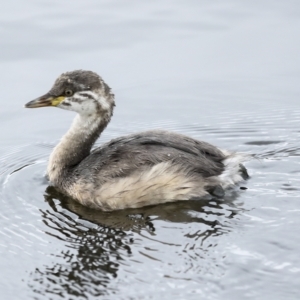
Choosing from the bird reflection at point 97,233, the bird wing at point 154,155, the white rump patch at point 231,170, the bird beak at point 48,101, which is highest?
the bird beak at point 48,101

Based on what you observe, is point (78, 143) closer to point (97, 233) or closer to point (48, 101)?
point (48, 101)

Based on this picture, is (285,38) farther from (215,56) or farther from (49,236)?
(49,236)

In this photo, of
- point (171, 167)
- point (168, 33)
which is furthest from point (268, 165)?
point (168, 33)

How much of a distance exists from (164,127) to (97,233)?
2982mm

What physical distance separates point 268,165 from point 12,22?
5.77 m

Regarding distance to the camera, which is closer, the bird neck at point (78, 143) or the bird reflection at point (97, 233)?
the bird reflection at point (97, 233)

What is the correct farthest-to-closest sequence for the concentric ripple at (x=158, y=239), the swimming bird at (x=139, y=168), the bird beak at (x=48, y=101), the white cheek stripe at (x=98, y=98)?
Result: 1. the bird beak at (x=48, y=101)
2. the white cheek stripe at (x=98, y=98)
3. the swimming bird at (x=139, y=168)
4. the concentric ripple at (x=158, y=239)

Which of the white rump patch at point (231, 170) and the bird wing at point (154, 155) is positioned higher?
the bird wing at point (154, 155)

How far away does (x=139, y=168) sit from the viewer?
8273mm

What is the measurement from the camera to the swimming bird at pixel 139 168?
825 cm

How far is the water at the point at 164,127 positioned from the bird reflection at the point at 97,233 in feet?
0.06

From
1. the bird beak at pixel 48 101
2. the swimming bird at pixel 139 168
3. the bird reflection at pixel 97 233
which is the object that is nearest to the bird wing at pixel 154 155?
the swimming bird at pixel 139 168

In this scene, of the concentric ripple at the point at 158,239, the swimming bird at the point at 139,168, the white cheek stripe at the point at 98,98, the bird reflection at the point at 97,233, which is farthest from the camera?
the white cheek stripe at the point at 98,98

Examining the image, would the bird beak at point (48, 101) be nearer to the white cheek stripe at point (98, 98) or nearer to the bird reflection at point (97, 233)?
the white cheek stripe at point (98, 98)
